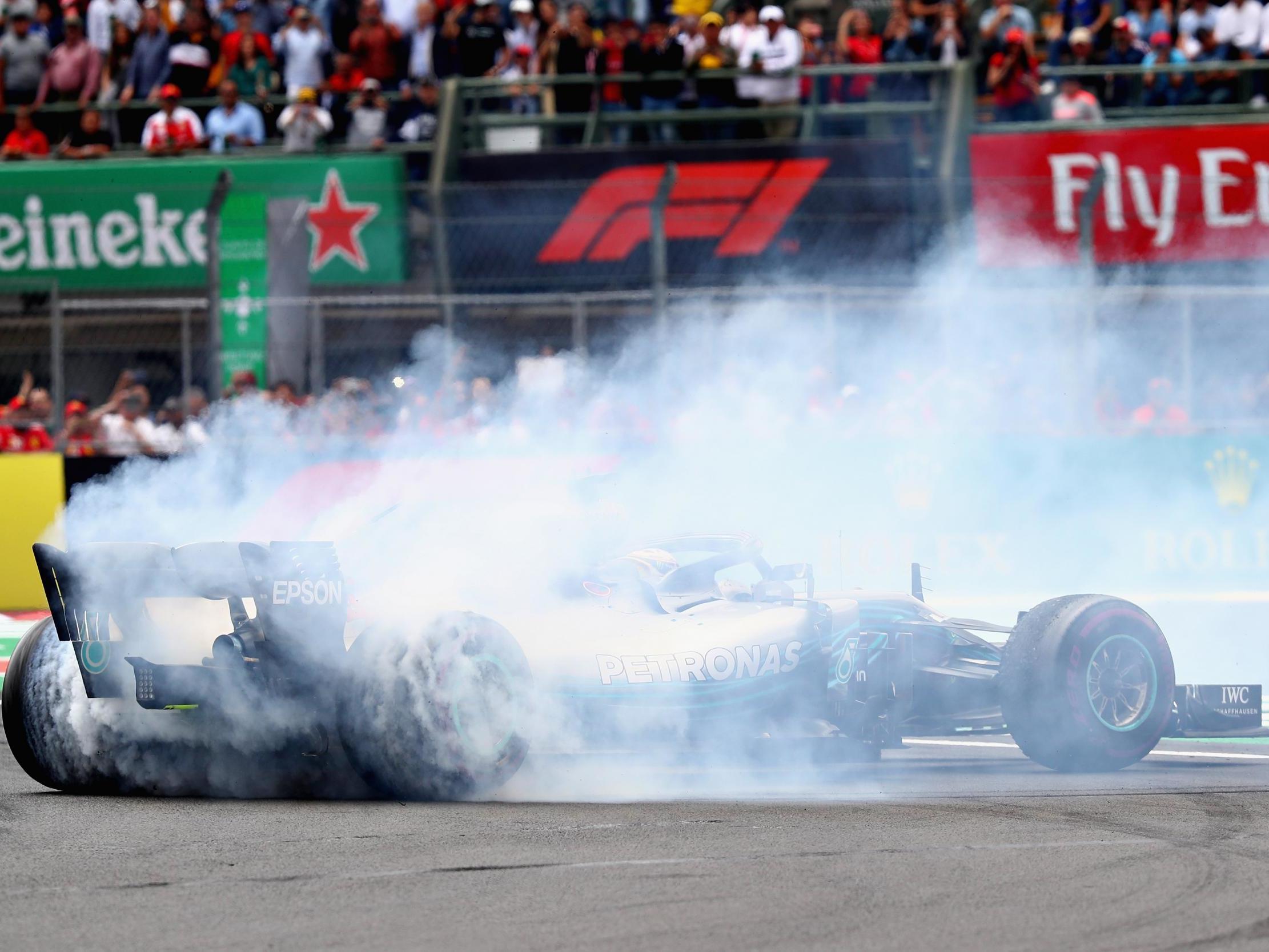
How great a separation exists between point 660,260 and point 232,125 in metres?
5.15

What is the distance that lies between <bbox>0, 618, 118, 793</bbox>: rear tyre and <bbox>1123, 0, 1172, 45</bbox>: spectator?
38.9ft

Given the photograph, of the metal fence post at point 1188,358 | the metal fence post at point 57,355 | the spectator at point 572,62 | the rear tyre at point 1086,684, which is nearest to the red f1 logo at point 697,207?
the spectator at point 572,62

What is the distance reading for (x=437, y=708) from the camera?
598cm

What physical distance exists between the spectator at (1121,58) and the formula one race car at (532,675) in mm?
8858

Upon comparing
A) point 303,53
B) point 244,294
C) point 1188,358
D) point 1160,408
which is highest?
point 303,53

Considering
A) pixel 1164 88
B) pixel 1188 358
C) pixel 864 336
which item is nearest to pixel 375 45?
pixel 864 336

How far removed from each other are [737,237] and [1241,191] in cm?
380

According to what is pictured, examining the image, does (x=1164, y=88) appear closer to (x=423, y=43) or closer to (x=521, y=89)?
(x=521, y=89)

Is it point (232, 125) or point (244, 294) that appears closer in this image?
point (244, 294)

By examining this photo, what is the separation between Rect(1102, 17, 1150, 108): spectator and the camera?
15133 millimetres

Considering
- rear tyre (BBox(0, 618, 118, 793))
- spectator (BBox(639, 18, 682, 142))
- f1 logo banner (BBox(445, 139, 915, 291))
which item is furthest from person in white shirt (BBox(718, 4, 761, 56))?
rear tyre (BBox(0, 618, 118, 793))

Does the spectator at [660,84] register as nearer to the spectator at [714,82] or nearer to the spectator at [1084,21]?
the spectator at [714,82]

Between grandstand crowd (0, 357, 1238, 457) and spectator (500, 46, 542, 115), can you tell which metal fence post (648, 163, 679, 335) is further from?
spectator (500, 46, 542, 115)

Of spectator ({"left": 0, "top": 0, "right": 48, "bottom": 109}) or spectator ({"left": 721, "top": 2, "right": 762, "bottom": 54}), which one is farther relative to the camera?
spectator ({"left": 0, "top": 0, "right": 48, "bottom": 109})
